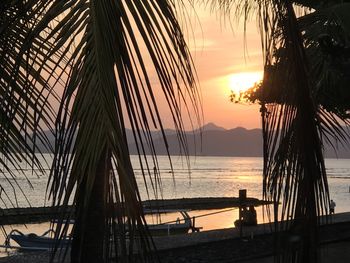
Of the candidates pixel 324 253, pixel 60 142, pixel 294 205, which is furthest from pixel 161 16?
pixel 324 253

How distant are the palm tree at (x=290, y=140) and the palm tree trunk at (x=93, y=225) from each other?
86 cm

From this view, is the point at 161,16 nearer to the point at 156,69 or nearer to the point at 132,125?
the point at 156,69

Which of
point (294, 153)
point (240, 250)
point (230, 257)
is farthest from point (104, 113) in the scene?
point (240, 250)

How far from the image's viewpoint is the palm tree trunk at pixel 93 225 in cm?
160

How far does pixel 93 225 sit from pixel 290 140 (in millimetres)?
1041

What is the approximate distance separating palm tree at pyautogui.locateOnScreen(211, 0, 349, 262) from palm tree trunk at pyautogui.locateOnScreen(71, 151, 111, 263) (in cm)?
86

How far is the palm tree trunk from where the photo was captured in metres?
1.60

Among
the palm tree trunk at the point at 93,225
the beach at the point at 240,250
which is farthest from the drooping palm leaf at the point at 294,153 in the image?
the beach at the point at 240,250

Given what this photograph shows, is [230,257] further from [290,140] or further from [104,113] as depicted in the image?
[104,113]

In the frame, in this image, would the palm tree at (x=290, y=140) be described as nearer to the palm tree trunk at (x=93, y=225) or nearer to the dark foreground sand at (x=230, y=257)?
the palm tree trunk at (x=93, y=225)

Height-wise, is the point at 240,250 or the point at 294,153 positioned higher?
the point at 294,153

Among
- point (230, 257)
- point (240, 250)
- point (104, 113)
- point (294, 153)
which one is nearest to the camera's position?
point (104, 113)

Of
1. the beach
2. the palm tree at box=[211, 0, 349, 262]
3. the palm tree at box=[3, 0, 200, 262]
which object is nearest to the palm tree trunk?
the palm tree at box=[3, 0, 200, 262]

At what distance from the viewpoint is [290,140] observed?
2.58 m
